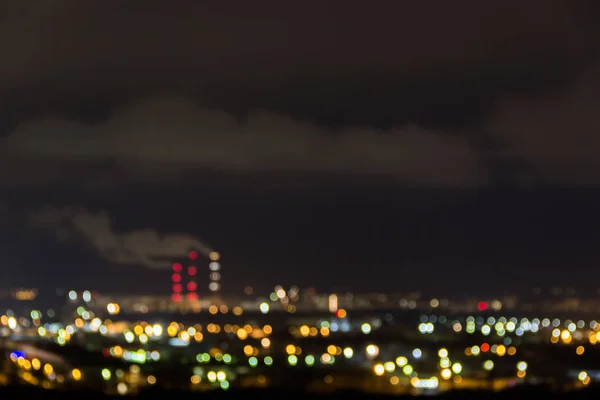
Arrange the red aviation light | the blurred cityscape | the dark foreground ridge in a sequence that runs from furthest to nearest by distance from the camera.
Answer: the red aviation light < the blurred cityscape < the dark foreground ridge

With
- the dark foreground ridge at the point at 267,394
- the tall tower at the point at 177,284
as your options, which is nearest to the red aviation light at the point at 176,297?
the tall tower at the point at 177,284

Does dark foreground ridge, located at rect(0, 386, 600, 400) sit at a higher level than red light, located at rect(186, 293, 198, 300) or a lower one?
lower

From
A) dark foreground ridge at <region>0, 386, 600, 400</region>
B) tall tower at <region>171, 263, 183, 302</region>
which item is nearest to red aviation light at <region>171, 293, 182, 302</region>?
tall tower at <region>171, 263, 183, 302</region>

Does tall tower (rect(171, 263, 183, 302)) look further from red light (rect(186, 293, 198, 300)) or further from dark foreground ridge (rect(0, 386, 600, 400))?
dark foreground ridge (rect(0, 386, 600, 400))

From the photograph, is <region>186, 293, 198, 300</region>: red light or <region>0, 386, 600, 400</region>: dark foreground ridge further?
<region>186, 293, 198, 300</region>: red light

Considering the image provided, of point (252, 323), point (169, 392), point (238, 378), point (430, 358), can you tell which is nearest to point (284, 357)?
point (430, 358)

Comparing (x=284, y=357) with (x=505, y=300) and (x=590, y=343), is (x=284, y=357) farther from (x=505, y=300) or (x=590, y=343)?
(x=505, y=300)
